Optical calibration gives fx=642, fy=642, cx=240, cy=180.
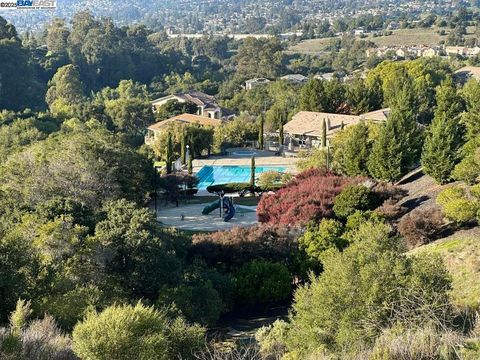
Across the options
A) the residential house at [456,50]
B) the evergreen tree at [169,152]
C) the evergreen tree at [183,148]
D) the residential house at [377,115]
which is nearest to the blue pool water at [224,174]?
the evergreen tree at [183,148]

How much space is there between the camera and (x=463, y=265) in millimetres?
16547

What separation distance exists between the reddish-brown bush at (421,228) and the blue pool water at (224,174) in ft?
57.0

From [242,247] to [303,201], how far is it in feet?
12.2

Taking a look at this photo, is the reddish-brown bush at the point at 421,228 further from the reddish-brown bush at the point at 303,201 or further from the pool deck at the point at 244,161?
the pool deck at the point at 244,161

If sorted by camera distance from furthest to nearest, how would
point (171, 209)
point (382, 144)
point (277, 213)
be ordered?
point (171, 209) < point (382, 144) < point (277, 213)

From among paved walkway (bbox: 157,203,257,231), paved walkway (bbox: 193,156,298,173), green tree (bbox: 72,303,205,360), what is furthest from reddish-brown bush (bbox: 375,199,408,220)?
paved walkway (bbox: 193,156,298,173)

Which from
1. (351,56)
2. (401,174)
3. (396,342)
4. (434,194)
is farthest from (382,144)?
(351,56)

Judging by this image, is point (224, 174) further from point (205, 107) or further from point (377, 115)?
point (205, 107)

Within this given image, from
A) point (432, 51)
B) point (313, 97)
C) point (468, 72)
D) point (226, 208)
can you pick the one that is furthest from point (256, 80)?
point (226, 208)

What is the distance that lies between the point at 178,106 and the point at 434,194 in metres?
37.2

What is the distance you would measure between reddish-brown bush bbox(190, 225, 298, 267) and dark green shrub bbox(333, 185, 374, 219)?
107 inches

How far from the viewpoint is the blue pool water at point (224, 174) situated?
37125 mm

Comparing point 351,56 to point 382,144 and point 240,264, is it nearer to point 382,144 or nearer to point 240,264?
point 382,144

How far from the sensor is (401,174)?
89.5ft
